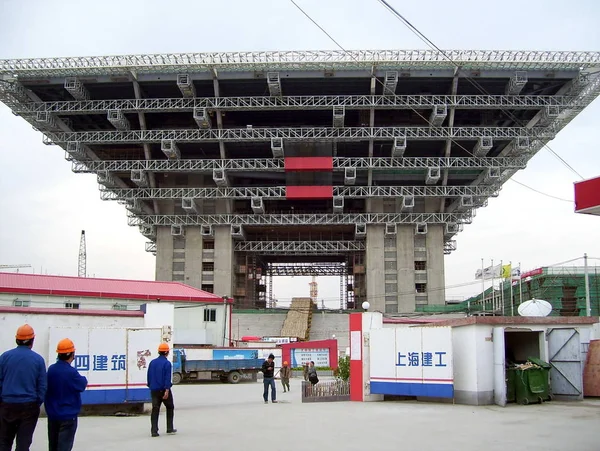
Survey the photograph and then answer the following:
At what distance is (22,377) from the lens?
8.51m

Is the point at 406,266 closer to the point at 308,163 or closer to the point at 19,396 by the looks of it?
the point at 308,163

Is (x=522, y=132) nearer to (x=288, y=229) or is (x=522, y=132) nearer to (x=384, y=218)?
(x=384, y=218)

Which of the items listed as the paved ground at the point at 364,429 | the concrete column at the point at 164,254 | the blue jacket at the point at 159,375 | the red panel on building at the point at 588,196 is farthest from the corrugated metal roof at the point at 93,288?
the red panel on building at the point at 588,196

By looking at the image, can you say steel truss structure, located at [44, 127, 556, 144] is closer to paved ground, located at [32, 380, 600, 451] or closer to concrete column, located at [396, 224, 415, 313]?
concrete column, located at [396, 224, 415, 313]

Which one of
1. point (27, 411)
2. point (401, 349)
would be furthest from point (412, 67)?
point (27, 411)

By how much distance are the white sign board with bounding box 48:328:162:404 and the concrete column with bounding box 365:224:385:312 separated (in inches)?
1999

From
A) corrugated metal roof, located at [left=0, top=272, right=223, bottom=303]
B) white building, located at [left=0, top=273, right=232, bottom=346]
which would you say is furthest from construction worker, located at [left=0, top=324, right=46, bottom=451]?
corrugated metal roof, located at [left=0, top=272, right=223, bottom=303]

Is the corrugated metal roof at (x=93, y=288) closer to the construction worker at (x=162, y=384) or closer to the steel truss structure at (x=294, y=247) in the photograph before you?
the steel truss structure at (x=294, y=247)

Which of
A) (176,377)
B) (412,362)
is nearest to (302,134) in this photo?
(176,377)

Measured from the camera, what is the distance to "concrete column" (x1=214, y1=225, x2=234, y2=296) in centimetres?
6788

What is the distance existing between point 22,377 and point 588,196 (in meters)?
10.3

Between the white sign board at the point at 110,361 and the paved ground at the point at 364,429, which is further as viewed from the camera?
the white sign board at the point at 110,361

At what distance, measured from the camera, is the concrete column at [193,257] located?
226 ft

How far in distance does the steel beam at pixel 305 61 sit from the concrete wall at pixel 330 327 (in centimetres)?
2684
